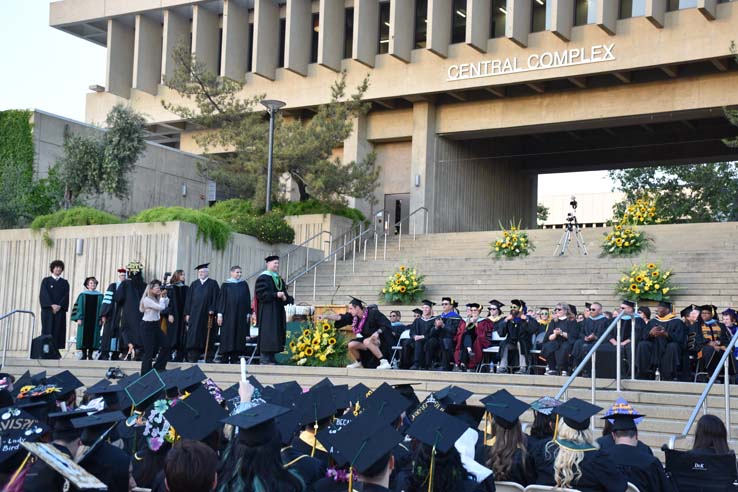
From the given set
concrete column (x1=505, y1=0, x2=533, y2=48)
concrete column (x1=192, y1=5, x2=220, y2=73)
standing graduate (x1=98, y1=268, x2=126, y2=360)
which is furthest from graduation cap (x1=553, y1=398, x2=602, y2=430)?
concrete column (x1=192, y1=5, x2=220, y2=73)

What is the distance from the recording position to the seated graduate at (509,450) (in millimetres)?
6039

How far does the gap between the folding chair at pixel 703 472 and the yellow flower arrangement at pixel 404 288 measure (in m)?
14.8

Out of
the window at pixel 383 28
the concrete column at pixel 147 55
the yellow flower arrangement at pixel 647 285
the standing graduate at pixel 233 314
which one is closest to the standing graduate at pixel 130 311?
the standing graduate at pixel 233 314

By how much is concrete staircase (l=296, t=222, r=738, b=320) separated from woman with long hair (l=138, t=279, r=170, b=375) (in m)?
7.52

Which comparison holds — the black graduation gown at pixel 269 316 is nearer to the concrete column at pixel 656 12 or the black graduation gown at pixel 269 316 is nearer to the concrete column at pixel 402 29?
the concrete column at pixel 656 12

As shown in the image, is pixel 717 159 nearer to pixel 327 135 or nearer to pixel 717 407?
pixel 327 135

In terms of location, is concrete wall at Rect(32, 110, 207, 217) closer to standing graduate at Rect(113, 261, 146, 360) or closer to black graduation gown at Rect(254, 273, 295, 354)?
standing graduate at Rect(113, 261, 146, 360)

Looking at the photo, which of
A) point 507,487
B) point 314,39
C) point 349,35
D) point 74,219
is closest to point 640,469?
point 507,487

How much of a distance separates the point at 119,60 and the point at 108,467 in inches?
1210

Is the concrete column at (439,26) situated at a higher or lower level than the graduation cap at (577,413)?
higher

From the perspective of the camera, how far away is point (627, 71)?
85.5 ft

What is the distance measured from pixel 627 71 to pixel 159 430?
22.4 metres

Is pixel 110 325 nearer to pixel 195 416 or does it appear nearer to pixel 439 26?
pixel 195 416

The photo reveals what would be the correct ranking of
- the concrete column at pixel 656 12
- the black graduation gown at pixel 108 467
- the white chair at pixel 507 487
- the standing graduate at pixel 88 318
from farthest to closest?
1. the concrete column at pixel 656 12
2. the standing graduate at pixel 88 318
3. the white chair at pixel 507 487
4. the black graduation gown at pixel 108 467
